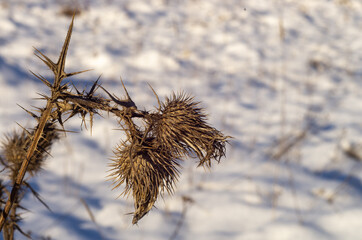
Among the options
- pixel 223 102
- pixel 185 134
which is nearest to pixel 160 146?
pixel 185 134

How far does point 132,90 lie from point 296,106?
193cm

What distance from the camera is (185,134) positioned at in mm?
860

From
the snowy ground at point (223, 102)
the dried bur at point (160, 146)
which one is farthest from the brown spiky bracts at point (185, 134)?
the snowy ground at point (223, 102)

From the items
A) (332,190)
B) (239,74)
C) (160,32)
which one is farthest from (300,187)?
(160,32)

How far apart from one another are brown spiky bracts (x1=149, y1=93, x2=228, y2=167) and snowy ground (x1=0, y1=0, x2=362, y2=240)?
43.6 inches

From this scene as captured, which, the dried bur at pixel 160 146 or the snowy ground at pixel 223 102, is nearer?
the dried bur at pixel 160 146

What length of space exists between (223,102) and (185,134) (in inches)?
103

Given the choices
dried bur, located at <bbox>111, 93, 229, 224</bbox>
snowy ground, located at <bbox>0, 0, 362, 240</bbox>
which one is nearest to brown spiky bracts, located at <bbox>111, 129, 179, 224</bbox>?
dried bur, located at <bbox>111, 93, 229, 224</bbox>

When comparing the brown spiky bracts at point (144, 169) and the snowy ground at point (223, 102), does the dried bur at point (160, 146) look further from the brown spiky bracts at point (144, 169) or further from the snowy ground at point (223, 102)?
the snowy ground at point (223, 102)

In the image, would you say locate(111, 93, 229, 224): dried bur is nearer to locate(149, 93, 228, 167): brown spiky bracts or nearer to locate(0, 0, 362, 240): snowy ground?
locate(149, 93, 228, 167): brown spiky bracts

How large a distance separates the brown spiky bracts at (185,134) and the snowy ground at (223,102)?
1.11m

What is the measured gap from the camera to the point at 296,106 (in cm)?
350

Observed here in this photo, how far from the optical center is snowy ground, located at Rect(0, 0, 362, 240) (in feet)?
7.77

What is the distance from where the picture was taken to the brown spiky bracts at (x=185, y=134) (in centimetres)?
83
